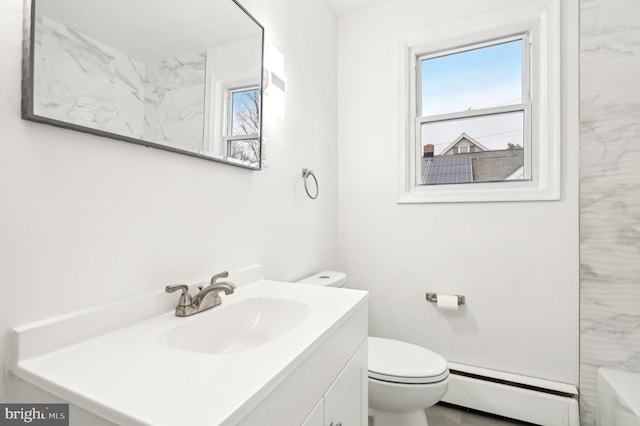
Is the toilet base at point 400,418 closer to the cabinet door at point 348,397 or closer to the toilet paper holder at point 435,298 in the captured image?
the cabinet door at point 348,397

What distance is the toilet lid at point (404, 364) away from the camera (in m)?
1.27

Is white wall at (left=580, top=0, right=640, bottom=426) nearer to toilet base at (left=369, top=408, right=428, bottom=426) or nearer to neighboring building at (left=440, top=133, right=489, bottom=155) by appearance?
neighboring building at (left=440, top=133, right=489, bottom=155)

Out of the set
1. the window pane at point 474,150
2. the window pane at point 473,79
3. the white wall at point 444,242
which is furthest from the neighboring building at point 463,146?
the white wall at point 444,242

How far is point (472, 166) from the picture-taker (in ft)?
6.06

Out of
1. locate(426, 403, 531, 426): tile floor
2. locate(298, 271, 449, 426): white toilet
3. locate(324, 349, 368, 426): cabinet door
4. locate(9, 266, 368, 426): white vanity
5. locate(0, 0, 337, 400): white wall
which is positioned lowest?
locate(426, 403, 531, 426): tile floor

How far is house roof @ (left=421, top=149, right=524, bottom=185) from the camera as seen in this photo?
176 cm

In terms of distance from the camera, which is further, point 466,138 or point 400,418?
point 466,138

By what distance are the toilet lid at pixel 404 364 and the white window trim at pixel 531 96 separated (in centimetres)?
87

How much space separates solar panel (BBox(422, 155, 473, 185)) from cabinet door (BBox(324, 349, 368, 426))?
128 centimetres

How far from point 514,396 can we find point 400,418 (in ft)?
2.36

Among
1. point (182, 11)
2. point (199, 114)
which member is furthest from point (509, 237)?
point (182, 11)

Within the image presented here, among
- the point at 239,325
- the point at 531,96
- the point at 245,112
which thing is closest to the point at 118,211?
the point at 239,325

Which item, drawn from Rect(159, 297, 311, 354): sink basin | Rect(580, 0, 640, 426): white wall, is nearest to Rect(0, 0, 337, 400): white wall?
Rect(159, 297, 311, 354): sink basin

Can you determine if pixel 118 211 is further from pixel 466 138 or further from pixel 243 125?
pixel 466 138
